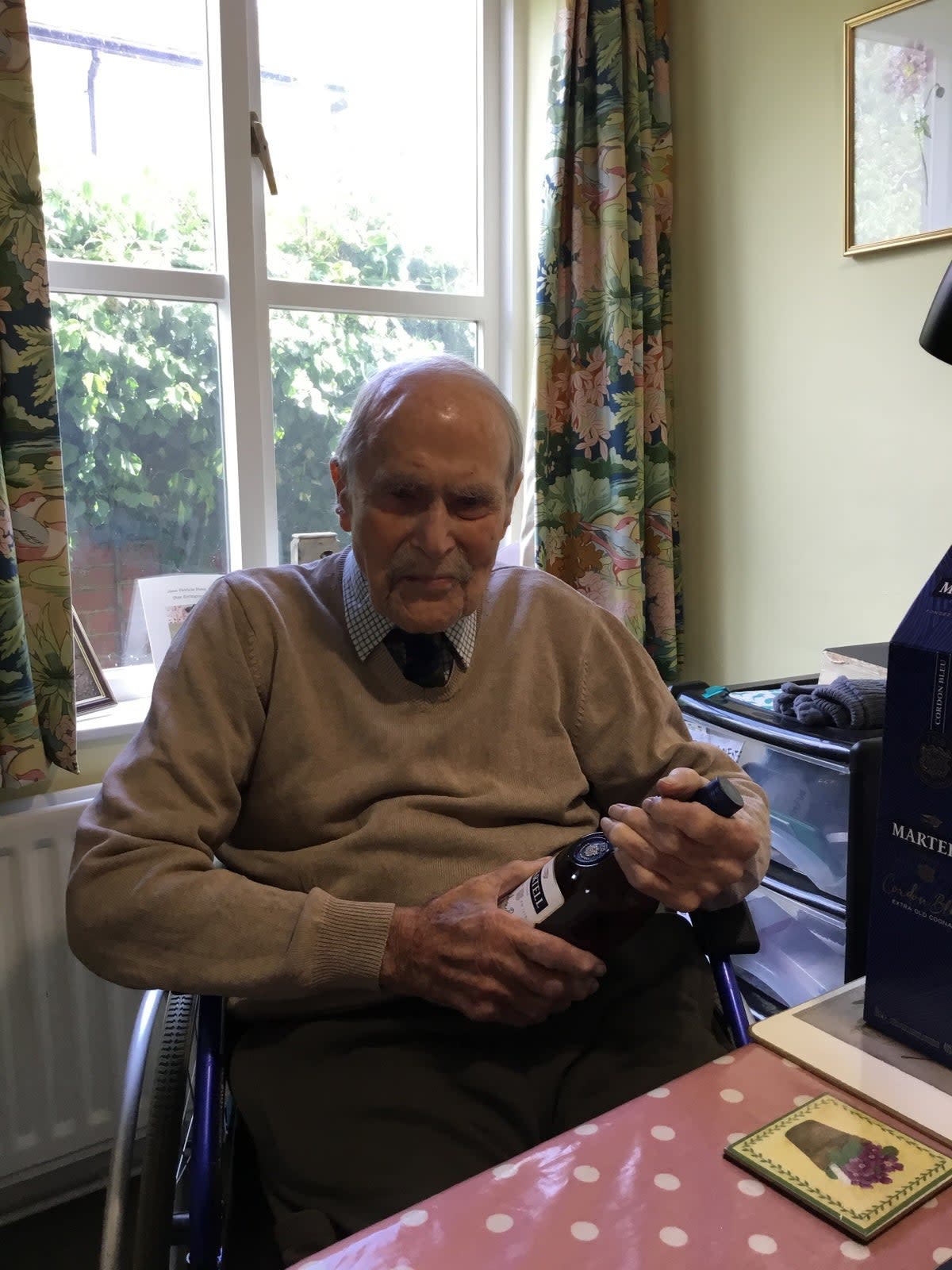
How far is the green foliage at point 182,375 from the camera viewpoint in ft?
6.14

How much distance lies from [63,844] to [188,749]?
70 cm

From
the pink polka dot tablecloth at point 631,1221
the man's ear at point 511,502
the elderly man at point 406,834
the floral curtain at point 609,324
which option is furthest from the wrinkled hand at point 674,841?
the floral curtain at point 609,324

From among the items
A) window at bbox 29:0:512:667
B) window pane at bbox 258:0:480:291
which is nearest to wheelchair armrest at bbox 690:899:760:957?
window at bbox 29:0:512:667

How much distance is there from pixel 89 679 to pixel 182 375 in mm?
638

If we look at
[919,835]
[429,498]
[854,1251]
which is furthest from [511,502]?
[854,1251]

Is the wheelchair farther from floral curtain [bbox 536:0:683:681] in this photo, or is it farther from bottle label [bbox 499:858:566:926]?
floral curtain [bbox 536:0:683:681]

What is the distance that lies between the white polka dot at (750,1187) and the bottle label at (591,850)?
34 centimetres

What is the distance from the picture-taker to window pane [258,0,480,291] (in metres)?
2.06

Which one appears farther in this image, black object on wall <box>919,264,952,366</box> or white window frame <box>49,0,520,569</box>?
white window frame <box>49,0,520,569</box>

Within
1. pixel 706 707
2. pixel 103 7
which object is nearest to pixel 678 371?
pixel 706 707

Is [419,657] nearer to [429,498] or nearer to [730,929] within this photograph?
[429,498]

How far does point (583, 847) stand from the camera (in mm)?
959

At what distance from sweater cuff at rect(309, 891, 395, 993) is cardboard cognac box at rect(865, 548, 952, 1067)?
18.5 inches

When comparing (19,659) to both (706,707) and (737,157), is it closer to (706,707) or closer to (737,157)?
(706,707)
